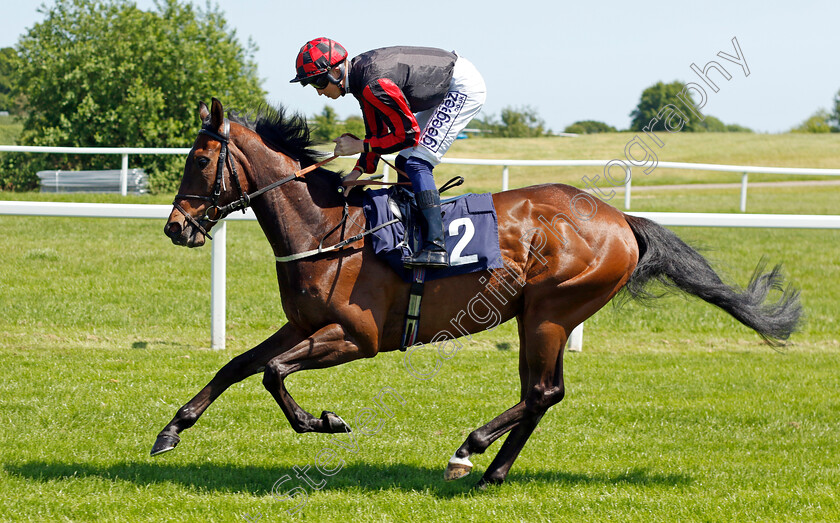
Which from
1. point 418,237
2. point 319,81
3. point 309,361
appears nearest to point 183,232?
point 309,361

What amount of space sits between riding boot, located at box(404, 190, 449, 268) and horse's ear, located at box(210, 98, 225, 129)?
1.01 meters

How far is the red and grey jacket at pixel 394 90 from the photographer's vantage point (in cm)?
396

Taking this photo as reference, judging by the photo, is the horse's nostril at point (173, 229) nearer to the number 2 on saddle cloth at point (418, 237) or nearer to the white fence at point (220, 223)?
the number 2 on saddle cloth at point (418, 237)

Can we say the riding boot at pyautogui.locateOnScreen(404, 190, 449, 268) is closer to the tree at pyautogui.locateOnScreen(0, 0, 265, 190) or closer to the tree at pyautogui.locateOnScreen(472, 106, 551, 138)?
the tree at pyautogui.locateOnScreen(0, 0, 265, 190)

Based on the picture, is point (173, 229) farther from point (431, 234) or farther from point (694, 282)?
point (694, 282)

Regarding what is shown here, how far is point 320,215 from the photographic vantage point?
13.8 feet

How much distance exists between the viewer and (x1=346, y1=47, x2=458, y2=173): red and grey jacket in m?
3.96

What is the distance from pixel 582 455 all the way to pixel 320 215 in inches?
77.2

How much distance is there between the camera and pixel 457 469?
13.5 ft

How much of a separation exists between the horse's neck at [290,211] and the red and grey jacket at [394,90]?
29 cm

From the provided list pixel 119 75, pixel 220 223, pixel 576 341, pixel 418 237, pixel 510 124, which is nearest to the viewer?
pixel 418 237

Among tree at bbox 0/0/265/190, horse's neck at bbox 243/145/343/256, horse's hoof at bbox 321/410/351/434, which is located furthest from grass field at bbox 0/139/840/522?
tree at bbox 0/0/265/190

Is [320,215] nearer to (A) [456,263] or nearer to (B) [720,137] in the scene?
(A) [456,263]

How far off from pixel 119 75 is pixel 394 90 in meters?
18.2
